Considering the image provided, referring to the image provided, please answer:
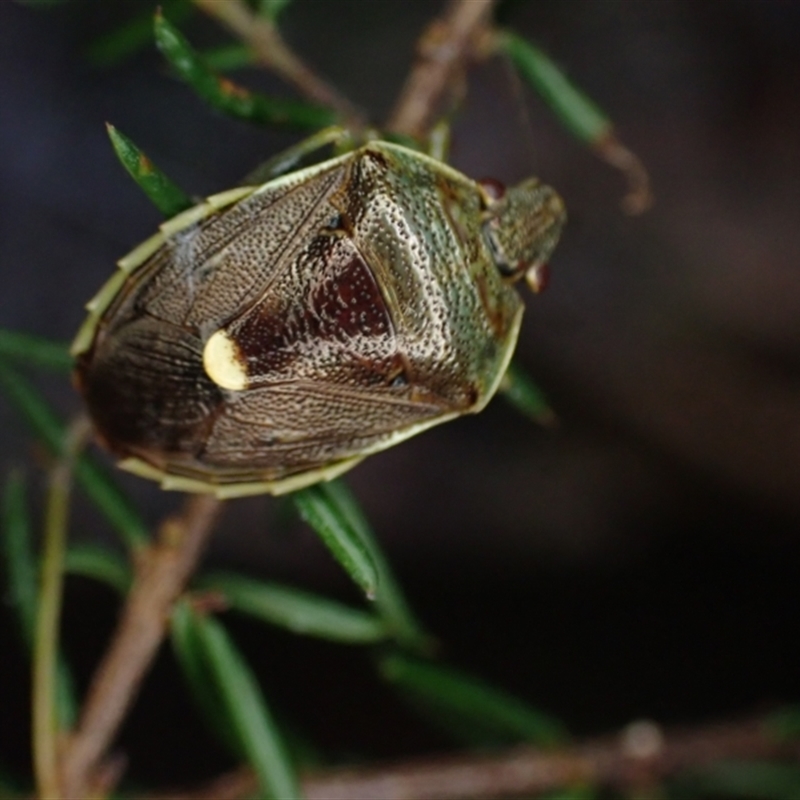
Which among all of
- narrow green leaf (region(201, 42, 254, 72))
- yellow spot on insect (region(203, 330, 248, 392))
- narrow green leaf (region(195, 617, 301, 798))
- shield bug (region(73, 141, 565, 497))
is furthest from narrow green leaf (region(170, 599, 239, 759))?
narrow green leaf (region(201, 42, 254, 72))

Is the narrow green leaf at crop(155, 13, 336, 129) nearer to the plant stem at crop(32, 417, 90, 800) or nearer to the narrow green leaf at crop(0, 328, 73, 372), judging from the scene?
the narrow green leaf at crop(0, 328, 73, 372)

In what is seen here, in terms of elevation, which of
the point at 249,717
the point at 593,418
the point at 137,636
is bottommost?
the point at 249,717

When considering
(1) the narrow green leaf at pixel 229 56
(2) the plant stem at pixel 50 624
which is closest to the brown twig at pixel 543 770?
(2) the plant stem at pixel 50 624

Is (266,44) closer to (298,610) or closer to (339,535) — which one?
(339,535)

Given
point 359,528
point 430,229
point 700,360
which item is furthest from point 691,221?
point 359,528

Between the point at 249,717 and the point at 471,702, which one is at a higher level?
the point at 471,702

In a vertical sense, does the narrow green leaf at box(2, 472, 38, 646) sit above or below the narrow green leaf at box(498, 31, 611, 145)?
below

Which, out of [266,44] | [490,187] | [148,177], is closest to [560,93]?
[490,187]
